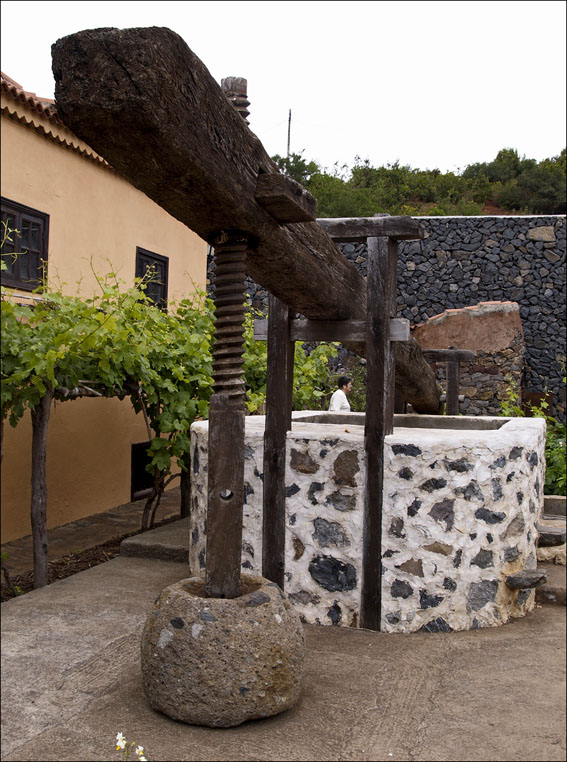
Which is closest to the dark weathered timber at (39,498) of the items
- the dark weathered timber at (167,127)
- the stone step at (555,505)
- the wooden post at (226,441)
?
the wooden post at (226,441)

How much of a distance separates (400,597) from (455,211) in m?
20.9

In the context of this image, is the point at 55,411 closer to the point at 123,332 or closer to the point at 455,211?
the point at 123,332

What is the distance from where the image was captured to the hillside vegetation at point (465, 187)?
21.7 m

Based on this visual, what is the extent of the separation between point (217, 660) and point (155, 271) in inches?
261

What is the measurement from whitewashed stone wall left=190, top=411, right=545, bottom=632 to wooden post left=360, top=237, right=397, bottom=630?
0.05 meters

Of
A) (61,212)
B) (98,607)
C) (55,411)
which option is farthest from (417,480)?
(55,411)

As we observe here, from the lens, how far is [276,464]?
4469mm

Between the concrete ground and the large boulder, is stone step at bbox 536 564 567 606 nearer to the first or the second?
the concrete ground

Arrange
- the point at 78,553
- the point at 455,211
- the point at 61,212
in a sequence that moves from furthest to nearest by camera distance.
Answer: the point at 455,211, the point at 78,553, the point at 61,212

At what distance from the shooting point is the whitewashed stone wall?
4.17 meters

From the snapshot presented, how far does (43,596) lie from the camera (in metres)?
4.32

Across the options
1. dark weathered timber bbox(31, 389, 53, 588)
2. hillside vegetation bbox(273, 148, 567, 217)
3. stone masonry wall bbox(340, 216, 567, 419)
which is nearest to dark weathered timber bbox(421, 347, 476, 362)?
dark weathered timber bbox(31, 389, 53, 588)

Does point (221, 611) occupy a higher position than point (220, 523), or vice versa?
point (220, 523)

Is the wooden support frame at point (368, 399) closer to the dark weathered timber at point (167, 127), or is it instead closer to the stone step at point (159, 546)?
the stone step at point (159, 546)
